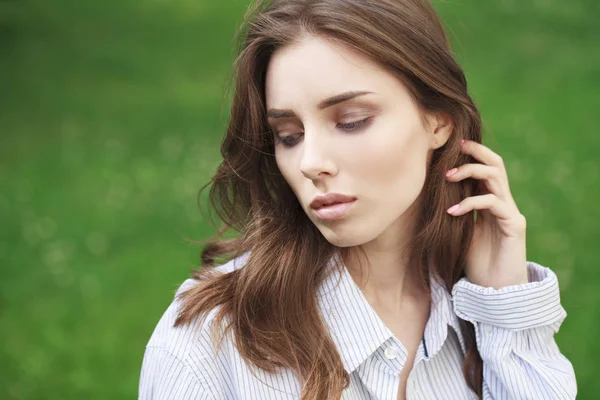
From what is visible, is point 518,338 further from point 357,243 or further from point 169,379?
point 169,379

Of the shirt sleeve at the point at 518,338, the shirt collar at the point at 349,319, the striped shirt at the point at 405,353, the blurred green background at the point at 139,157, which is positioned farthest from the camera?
the blurred green background at the point at 139,157

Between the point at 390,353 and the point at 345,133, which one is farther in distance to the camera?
the point at 390,353

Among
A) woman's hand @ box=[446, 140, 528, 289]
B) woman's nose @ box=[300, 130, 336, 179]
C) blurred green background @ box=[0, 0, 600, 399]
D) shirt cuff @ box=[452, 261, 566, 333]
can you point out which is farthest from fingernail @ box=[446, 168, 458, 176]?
blurred green background @ box=[0, 0, 600, 399]

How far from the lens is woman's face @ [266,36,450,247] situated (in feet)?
8.67

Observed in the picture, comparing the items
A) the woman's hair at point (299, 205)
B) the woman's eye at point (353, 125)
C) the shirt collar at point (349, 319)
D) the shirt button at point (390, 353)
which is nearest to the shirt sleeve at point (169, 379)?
the woman's hair at point (299, 205)

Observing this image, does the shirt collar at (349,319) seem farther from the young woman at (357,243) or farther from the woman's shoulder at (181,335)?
the woman's shoulder at (181,335)

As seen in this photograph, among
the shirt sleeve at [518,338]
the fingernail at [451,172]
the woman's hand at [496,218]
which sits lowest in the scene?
the shirt sleeve at [518,338]

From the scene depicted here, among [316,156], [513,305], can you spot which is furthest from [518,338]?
[316,156]

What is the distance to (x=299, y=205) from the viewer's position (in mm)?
3076

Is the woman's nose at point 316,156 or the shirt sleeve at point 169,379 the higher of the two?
the woman's nose at point 316,156

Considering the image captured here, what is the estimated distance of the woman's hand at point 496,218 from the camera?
119 inches

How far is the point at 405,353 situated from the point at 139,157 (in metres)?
5.14

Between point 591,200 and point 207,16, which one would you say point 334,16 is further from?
point 207,16

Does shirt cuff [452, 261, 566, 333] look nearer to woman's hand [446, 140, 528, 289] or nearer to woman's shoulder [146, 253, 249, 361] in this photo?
woman's hand [446, 140, 528, 289]
